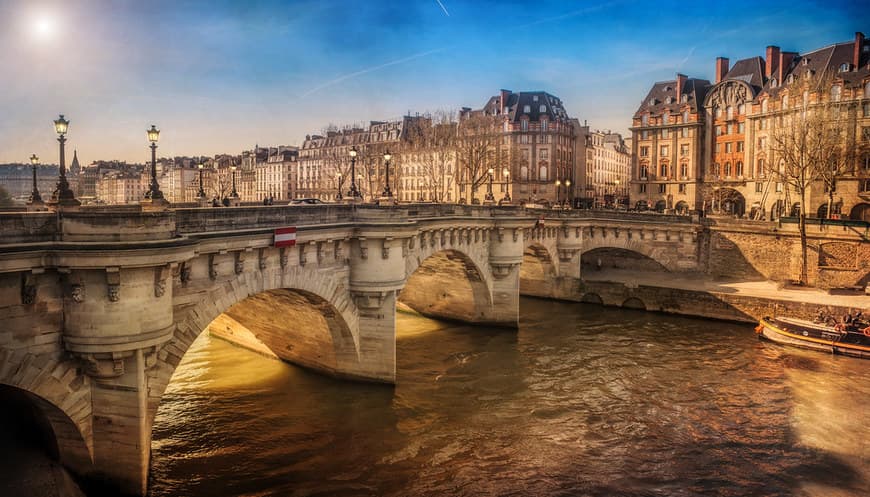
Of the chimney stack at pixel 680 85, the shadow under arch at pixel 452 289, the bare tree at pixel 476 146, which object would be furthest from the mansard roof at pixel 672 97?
the shadow under arch at pixel 452 289

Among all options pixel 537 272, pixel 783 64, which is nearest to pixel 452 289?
pixel 537 272

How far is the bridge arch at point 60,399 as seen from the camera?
1346 centimetres

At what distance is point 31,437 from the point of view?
679 inches

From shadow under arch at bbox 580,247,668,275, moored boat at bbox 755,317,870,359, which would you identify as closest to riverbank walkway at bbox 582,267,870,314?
shadow under arch at bbox 580,247,668,275

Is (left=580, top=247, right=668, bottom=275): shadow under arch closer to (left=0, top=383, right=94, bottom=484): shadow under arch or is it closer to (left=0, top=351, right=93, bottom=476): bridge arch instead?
(left=0, top=383, right=94, bottom=484): shadow under arch

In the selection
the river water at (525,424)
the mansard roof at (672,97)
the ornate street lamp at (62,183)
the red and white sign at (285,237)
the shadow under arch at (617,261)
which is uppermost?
the mansard roof at (672,97)

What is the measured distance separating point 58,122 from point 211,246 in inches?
183

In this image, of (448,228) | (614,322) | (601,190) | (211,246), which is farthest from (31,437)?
(601,190)

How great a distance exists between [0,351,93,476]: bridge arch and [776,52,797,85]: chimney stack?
68567 mm

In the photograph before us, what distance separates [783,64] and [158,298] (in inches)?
2686

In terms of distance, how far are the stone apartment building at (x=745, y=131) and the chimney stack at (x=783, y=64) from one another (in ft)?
0.34

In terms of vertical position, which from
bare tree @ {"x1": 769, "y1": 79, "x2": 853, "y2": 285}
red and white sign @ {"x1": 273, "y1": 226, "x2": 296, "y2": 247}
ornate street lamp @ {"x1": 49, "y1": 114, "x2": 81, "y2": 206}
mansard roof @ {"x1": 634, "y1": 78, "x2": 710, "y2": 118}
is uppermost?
mansard roof @ {"x1": 634, "y1": 78, "x2": 710, "y2": 118}

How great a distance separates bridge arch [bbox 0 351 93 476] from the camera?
44.2ft

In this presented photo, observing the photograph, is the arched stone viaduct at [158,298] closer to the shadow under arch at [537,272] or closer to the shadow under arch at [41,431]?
the shadow under arch at [41,431]
